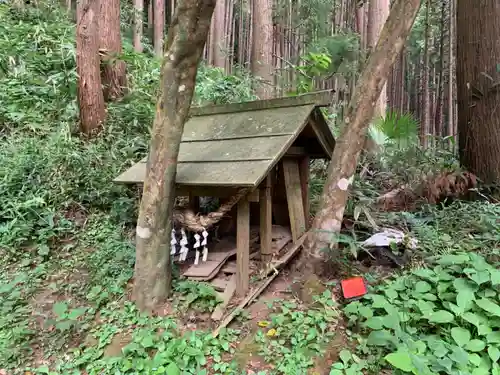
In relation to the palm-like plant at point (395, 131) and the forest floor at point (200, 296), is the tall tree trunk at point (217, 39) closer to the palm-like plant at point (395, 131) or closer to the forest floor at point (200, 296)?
the palm-like plant at point (395, 131)

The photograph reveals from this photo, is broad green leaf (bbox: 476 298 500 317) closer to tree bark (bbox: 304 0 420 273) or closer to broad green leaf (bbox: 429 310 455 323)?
broad green leaf (bbox: 429 310 455 323)

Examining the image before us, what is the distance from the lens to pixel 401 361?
6.88 ft

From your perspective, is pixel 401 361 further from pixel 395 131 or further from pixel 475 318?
pixel 395 131

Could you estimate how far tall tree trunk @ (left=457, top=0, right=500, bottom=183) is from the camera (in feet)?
13.3

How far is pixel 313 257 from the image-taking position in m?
3.07

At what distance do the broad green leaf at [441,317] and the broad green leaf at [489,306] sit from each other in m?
0.20

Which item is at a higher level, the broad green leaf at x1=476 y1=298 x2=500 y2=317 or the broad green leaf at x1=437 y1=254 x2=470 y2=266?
the broad green leaf at x1=437 y1=254 x2=470 y2=266

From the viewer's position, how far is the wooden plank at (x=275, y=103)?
3.24 meters

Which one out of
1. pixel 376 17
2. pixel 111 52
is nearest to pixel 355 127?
pixel 111 52

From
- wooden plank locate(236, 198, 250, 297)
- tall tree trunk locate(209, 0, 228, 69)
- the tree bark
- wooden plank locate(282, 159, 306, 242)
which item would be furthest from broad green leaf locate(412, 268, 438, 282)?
tall tree trunk locate(209, 0, 228, 69)

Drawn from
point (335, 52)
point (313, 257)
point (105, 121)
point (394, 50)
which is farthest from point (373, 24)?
point (313, 257)

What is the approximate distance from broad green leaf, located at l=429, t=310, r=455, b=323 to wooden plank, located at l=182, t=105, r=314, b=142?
5.52 ft

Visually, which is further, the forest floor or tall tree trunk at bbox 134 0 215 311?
tall tree trunk at bbox 134 0 215 311

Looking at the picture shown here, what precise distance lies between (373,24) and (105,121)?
576 cm
